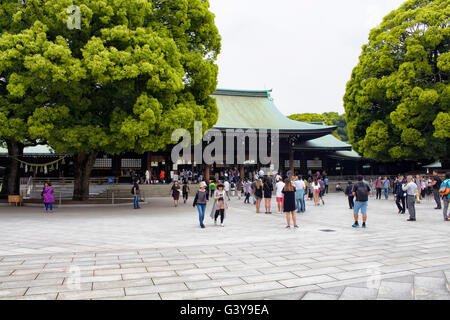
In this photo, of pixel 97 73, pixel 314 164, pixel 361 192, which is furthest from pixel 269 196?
pixel 314 164

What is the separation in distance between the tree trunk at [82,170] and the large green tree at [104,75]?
8.34ft

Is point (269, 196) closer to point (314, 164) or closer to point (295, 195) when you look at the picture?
point (295, 195)

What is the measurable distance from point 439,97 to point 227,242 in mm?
19621

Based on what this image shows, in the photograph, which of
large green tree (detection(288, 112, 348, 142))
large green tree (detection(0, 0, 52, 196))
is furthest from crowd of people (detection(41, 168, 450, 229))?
large green tree (detection(288, 112, 348, 142))

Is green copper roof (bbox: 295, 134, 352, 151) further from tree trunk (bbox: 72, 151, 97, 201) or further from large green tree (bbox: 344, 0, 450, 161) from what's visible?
tree trunk (bbox: 72, 151, 97, 201)

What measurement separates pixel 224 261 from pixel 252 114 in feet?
80.4

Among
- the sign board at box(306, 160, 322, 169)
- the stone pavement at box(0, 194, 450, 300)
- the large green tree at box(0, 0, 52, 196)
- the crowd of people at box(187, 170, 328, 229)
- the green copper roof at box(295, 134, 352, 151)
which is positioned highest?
the large green tree at box(0, 0, 52, 196)

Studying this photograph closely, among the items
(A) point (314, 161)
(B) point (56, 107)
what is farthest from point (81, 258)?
(A) point (314, 161)

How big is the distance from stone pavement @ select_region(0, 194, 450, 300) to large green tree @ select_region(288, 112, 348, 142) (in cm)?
4436

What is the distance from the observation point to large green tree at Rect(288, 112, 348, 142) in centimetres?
5384

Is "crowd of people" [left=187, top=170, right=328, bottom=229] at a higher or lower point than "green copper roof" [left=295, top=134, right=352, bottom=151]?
lower

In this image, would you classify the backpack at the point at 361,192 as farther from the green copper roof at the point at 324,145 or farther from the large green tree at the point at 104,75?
the green copper roof at the point at 324,145

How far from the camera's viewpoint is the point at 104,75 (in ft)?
39.0

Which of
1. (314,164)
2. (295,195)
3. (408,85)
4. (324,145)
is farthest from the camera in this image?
(314,164)
